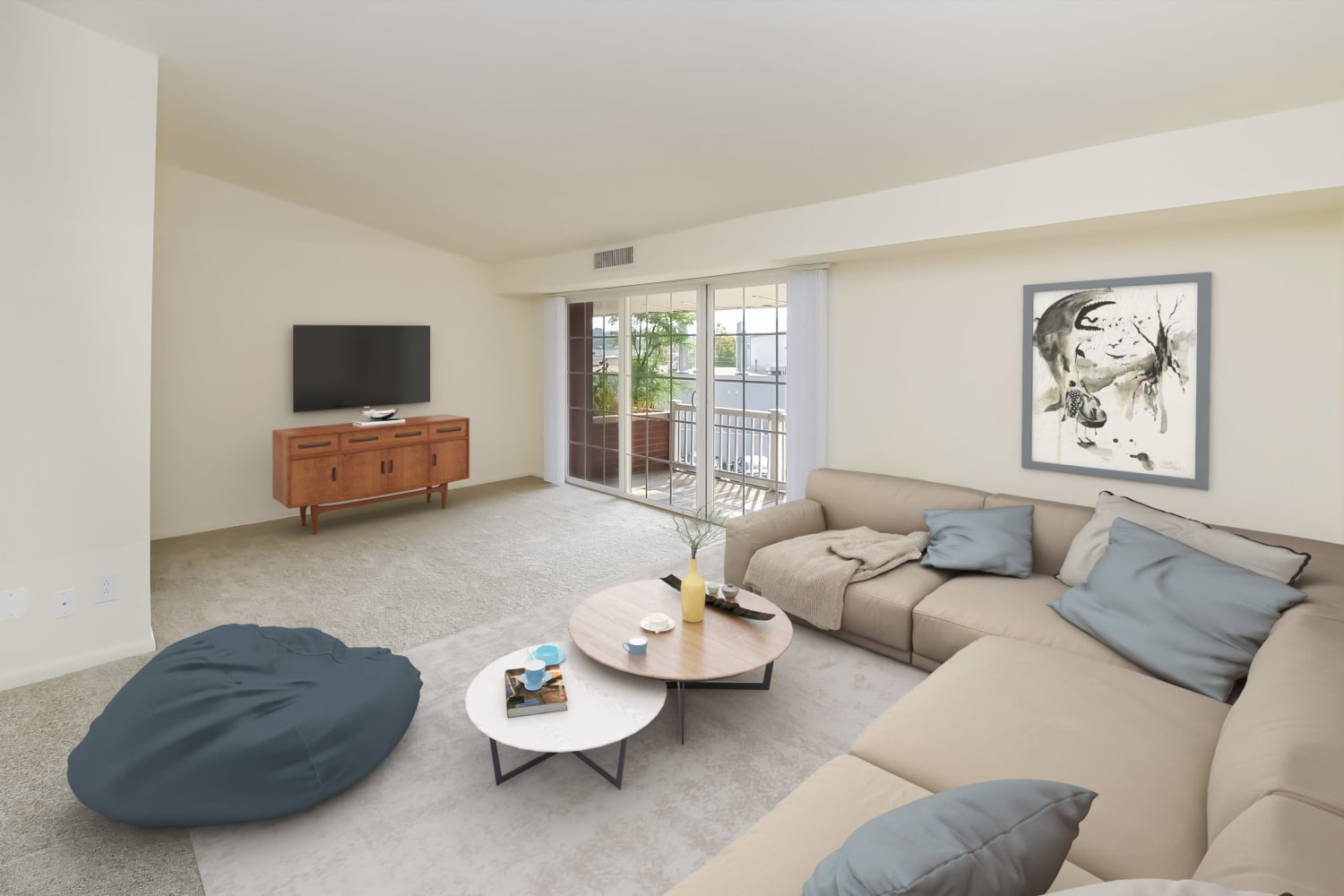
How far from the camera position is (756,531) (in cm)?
361

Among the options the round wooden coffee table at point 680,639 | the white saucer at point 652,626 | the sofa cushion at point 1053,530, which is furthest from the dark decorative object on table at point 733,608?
the sofa cushion at point 1053,530

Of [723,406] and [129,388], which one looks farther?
[723,406]

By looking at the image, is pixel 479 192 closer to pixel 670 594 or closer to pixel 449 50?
pixel 449 50

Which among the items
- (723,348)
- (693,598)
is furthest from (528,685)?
(723,348)

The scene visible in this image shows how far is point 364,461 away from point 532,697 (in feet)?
12.7

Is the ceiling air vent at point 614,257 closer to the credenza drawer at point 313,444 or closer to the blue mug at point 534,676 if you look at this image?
the credenza drawer at point 313,444

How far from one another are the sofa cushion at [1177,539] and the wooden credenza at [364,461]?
15.8 feet

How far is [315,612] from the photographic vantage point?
3613 millimetres

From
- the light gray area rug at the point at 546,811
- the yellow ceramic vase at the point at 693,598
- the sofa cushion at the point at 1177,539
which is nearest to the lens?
the light gray area rug at the point at 546,811

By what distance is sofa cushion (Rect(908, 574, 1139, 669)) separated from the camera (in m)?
2.47

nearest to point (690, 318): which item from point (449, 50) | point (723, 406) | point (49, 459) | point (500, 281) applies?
point (723, 406)

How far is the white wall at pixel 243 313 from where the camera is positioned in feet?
16.2

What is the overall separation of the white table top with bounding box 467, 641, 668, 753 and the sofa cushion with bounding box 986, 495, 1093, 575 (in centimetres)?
204

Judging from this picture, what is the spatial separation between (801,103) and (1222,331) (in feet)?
7.14
